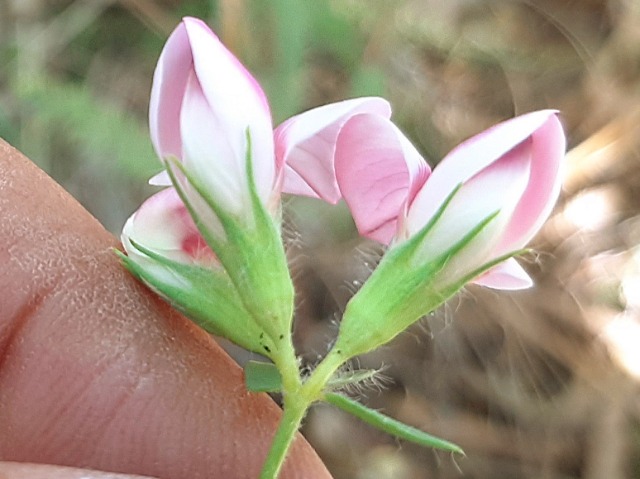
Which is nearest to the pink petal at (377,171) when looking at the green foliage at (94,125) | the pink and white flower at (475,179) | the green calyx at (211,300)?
the pink and white flower at (475,179)

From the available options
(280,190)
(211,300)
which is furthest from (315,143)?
(211,300)

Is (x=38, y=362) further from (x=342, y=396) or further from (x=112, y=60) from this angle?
(x=112, y=60)

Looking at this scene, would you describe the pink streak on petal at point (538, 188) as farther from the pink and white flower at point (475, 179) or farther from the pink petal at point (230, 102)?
the pink petal at point (230, 102)

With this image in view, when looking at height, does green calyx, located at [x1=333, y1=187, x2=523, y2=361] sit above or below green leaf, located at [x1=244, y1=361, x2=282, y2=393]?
above

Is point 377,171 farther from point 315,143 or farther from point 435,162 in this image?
point 435,162

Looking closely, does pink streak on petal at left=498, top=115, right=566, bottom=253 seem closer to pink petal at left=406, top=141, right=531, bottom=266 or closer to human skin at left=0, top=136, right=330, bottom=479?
pink petal at left=406, top=141, right=531, bottom=266

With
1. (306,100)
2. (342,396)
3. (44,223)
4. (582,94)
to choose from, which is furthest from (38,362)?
(582,94)

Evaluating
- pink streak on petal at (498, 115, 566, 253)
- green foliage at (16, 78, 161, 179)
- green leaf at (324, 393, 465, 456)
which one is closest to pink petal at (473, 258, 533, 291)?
pink streak on petal at (498, 115, 566, 253)
